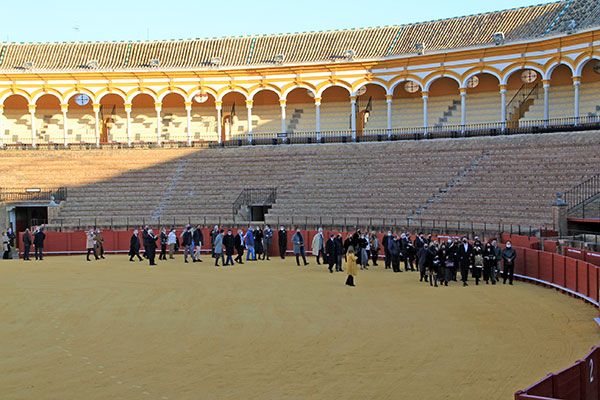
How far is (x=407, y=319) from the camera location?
16.1 metres

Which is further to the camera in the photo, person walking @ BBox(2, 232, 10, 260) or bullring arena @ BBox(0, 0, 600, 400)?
person walking @ BBox(2, 232, 10, 260)

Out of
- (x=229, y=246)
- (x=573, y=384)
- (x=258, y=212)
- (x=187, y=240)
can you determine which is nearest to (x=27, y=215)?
(x=258, y=212)

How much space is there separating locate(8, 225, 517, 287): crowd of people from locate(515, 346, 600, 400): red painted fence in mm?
11673

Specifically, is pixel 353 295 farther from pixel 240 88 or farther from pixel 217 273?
pixel 240 88

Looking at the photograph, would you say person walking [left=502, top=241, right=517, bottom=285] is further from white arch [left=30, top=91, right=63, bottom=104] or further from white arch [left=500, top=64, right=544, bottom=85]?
white arch [left=30, top=91, right=63, bottom=104]

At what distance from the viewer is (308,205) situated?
36.9 meters

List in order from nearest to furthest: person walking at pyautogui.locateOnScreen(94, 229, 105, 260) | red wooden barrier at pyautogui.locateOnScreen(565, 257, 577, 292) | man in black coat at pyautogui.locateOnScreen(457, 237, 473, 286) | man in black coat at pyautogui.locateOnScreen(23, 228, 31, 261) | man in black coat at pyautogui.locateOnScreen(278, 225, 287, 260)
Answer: red wooden barrier at pyautogui.locateOnScreen(565, 257, 577, 292) < man in black coat at pyautogui.locateOnScreen(457, 237, 473, 286) < man in black coat at pyautogui.locateOnScreen(278, 225, 287, 260) < man in black coat at pyautogui.locateOnScreen(23, 228, 31, 261) < person walking at pyautogui.locateOnScreen(94, 229, 105, 260)

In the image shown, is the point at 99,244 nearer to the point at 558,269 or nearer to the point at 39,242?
the point at 39,242

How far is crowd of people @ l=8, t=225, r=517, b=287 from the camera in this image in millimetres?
21375

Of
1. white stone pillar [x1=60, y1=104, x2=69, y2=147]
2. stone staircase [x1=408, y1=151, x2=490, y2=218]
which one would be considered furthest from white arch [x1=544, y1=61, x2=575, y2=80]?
white stone pillar [x1=60, y1=104, x2=69, y2=147]

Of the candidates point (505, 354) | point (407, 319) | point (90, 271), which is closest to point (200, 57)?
point (90, 271)

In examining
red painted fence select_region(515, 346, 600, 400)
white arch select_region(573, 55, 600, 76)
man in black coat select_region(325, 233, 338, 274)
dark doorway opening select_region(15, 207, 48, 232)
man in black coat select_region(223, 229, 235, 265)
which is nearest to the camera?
red painted fence select_region(515, 346, 600, 400)

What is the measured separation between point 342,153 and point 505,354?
30.6m

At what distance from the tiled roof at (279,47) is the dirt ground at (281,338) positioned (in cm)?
2540
